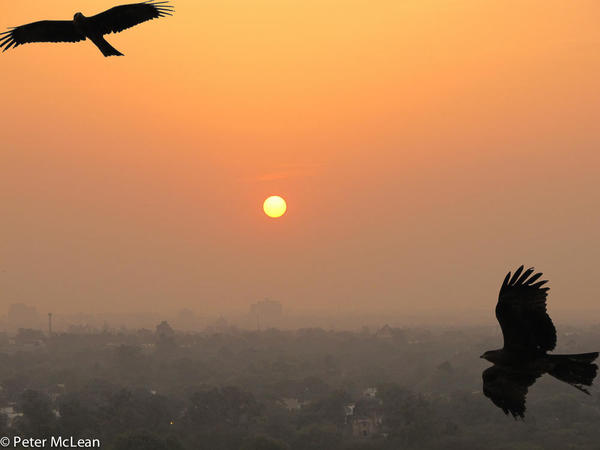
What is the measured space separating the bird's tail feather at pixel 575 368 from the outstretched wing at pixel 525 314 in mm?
343

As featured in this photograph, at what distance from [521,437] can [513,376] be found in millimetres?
90075

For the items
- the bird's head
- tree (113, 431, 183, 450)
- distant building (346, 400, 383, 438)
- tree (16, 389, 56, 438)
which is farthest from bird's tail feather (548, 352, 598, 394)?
distant building (346, 400, 383, 438)

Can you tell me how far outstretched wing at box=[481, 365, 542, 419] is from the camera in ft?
47.6

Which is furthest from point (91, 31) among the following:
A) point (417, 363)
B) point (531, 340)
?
point (417, 363)

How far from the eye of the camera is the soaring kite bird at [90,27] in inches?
688

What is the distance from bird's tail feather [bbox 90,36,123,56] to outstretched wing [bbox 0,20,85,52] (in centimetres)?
198

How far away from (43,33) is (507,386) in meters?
14.8

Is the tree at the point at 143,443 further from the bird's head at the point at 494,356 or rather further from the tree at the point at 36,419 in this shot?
the bird's head at the point at 494,356

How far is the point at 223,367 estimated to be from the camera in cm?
18275

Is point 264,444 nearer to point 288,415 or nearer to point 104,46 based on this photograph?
point 288,415

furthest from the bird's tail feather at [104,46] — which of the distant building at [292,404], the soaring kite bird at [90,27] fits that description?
the distant building at [292,404]

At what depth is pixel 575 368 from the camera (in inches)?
522

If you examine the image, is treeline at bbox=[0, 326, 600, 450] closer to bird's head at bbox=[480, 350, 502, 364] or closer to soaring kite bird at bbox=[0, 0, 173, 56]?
soaring kite bird at bbox=[0, 0, 173, 56]

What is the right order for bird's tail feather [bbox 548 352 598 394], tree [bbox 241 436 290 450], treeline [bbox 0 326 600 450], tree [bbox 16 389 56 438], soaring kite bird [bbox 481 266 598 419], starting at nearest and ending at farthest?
bird's tail feather [bbox 548 352 598 394] → soaring kite bird [bbox 481 266 598 419] → tree [bbox 241 436 290 450] → treeline [bbox 0 326 600 450] → tree [bbox 16 389 56 438]
